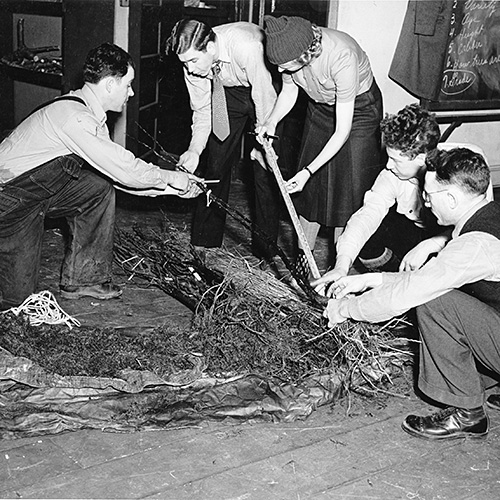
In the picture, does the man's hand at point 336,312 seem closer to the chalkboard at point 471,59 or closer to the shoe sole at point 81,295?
the shoe sole at point 81,295

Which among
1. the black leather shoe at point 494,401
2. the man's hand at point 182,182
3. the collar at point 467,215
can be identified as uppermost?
the collar at point 467,215

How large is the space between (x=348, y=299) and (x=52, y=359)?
3.75 ft

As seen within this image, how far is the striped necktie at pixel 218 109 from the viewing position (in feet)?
13.5

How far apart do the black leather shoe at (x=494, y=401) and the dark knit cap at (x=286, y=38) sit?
5.47 feet

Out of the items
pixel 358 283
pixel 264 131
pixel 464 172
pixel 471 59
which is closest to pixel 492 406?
pixel 358 283

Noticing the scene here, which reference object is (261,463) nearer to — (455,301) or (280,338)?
(280,338)

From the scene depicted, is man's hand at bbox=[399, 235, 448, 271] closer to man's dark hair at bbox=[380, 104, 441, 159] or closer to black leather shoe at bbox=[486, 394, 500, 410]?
man's dark hair at bbox=[380, 104, 441, 159]

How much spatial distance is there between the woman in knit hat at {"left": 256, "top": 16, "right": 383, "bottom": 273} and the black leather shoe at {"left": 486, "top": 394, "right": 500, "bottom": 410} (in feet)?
3.47

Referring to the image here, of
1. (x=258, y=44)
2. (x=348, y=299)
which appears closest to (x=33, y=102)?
(x=258, y=44)

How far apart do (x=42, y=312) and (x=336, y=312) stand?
54.9 inches

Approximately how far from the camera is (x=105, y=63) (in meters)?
3.61

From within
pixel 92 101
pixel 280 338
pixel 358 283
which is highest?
pixel 92 101

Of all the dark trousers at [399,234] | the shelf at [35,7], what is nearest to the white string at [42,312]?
the dark trousers at [399,234]

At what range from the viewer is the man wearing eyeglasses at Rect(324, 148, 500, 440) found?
2676 mm
